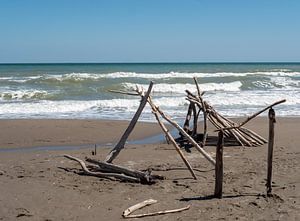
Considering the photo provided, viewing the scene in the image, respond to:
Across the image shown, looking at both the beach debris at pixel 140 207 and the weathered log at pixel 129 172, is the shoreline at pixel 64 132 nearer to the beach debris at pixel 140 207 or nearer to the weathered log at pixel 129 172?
the weathered log at pixel 129 172

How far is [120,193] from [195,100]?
4.62 m

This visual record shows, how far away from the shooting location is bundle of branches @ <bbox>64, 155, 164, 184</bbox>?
749 cm

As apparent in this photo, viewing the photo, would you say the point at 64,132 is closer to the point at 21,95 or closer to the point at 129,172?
the point at 129,172

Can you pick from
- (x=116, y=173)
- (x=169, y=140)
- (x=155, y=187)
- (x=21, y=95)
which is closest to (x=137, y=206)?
(x=155, y=187)

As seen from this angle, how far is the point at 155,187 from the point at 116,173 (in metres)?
0.92

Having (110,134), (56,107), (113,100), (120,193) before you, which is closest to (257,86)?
(113,100)

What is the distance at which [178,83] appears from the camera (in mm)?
34250

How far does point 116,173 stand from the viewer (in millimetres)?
7891

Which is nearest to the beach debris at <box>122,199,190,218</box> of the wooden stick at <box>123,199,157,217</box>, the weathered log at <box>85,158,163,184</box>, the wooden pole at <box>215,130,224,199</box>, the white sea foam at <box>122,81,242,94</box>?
the wooden stick at <box>123,199,157,217</box>

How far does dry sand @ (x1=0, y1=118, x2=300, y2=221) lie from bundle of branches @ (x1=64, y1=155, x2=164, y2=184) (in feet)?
0.45

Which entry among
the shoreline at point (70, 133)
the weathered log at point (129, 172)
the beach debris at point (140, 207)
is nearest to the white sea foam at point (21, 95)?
the shoreline at point (70, 133)

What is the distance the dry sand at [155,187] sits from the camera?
595 centimetres

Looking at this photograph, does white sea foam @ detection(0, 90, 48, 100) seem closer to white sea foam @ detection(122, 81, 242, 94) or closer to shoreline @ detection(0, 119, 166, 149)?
white sea foam @ detection(122, 81, 242, 94)

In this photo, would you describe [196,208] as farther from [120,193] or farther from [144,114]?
[144,114]
